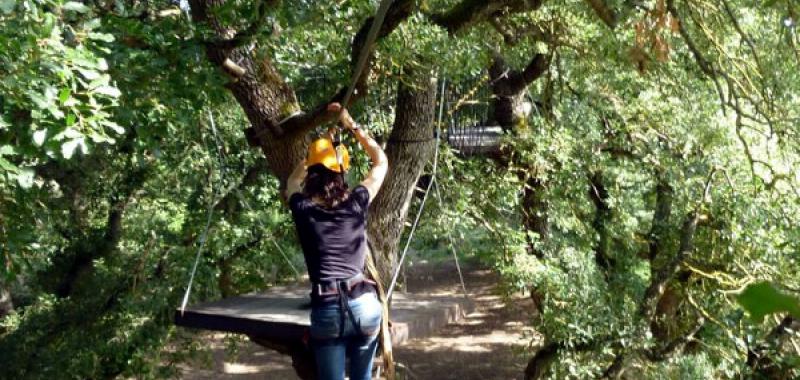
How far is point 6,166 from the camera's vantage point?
2.27m

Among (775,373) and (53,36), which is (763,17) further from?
(53,36)

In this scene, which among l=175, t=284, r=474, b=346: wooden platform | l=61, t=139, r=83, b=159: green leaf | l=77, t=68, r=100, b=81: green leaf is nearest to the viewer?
l=61, t=139, r=83, b=159: green leaf

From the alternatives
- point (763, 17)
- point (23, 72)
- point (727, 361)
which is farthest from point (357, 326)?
point (763, 17)

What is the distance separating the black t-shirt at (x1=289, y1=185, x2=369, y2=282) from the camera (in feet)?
9.39

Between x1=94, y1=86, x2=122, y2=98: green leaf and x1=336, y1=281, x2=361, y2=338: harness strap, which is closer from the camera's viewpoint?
x1=94, y1=86, x2=122, y2=98: green leaf

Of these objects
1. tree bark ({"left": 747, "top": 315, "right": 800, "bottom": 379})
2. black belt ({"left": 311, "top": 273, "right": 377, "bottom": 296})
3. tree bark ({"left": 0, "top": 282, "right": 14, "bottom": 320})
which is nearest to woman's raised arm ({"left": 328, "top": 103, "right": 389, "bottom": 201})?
black belt ({"left": 311, "top": 273, "right": 377, "bottom": 296})

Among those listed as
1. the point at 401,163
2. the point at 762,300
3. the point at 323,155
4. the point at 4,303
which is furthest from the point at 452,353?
the point at 762,300

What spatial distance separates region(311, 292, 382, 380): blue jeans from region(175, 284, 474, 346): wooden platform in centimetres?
27

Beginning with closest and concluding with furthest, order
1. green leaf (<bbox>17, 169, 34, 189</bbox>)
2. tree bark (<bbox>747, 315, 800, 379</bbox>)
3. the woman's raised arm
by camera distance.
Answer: green leaf (<bbox>17, 169, 34, 189</bbox>) → the woman's raised arm → tree bark (<bbox>747, 315, 800, 379</bbox>)

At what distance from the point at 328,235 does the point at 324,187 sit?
0.19 metres

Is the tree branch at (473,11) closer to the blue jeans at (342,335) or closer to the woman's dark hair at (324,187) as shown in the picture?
the woman's dark hair at (324,187)

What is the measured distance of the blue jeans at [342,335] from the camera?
113 inches

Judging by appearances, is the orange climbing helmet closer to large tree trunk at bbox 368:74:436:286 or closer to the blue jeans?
the blue jeans

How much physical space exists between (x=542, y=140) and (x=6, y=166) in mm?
3898
